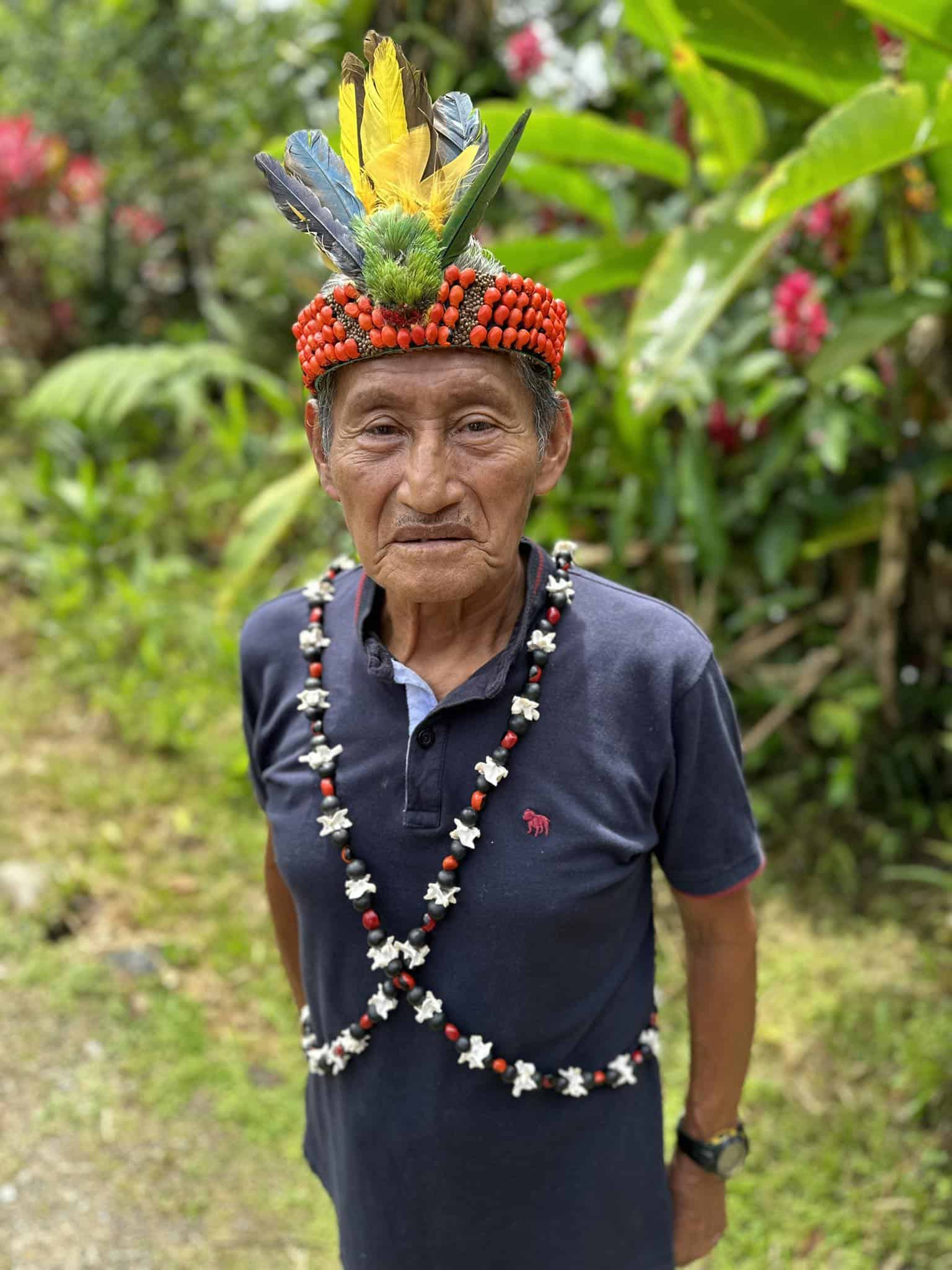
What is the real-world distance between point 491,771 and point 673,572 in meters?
2.76

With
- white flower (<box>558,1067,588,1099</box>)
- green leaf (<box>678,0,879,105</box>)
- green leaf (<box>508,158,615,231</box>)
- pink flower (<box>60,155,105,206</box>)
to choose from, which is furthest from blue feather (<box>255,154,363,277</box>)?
pink flower (<box>60,155,105,206</box>)

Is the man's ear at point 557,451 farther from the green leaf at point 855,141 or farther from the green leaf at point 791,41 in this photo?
the green leaf at point 791,41

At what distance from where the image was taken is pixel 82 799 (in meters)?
3.98

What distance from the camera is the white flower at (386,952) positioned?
1343mm

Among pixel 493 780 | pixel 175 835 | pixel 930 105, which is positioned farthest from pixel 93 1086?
pixel 930 105

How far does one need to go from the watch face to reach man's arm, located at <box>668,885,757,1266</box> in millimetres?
24

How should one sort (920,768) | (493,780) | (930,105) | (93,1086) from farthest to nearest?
→ 1. (920,768)
2. (93,1086)
3. (930,105)
4. (493,780)

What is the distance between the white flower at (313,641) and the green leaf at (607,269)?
1978mm

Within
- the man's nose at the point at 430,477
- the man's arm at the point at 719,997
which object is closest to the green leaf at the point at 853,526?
the man's arm at the point at 719,997

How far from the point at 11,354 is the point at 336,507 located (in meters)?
3.72

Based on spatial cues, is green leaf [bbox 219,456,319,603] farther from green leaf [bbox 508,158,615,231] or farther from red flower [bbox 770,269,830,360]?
red flower [bbox 770,269,830,360]

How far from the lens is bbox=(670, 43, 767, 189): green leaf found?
2.96 meters

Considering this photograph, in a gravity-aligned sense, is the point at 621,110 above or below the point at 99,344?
above

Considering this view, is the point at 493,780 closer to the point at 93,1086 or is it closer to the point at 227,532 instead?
the point at 93,1086
